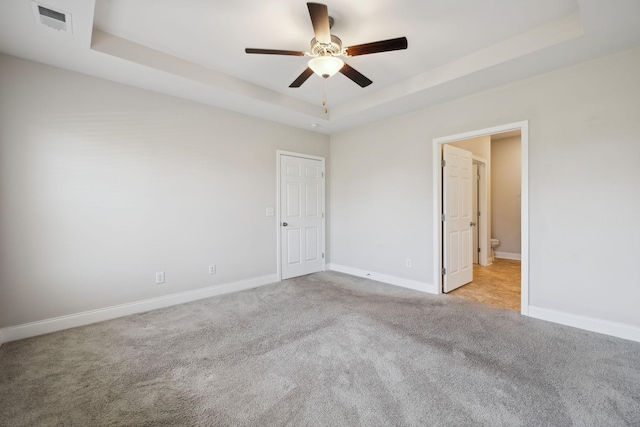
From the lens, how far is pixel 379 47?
2.08 meters

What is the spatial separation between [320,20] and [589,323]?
3.62m

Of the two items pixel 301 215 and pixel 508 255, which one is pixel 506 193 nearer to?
pixel 508 255

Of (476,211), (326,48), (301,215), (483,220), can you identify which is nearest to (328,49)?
(326,48)

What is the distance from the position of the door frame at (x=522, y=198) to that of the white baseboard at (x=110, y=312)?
2.71 meters

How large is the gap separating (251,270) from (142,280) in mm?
1416

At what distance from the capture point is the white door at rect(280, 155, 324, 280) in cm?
454

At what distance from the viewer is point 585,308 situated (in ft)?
8.73

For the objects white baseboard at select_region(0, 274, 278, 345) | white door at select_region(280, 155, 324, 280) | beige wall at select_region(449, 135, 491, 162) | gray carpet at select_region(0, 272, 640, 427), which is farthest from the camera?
beige wall at select_region(449, 135, 491, 162)

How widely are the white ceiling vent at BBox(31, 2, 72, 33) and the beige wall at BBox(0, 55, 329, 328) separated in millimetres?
774

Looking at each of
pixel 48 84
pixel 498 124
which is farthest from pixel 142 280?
pixel 498 124

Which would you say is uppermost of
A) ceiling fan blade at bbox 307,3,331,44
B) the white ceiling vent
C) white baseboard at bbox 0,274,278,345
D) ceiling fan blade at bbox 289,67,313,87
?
the white ceiling vent

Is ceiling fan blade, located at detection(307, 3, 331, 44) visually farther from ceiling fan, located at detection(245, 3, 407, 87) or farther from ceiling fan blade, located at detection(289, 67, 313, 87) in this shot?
ceiling fan blade, located at detection(289, 67, 313, 87)

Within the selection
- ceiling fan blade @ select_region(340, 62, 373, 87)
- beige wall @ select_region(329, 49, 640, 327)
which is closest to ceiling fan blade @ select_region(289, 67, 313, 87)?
ceiling fan blade @ select_region(340, 62, 373, 87)

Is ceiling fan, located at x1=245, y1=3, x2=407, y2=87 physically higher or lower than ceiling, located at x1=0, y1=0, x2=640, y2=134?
lower
